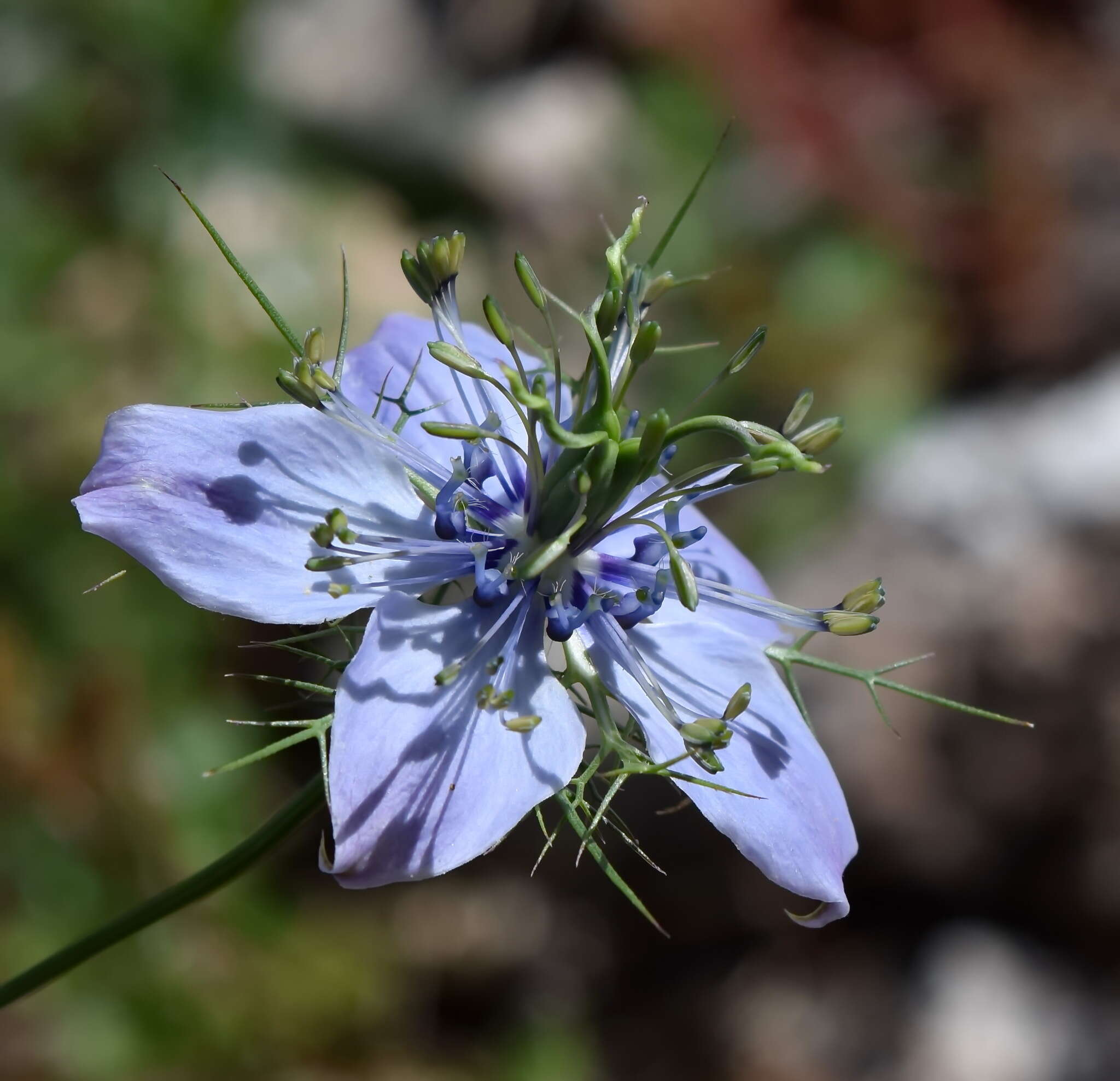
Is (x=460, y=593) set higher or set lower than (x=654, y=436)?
lower

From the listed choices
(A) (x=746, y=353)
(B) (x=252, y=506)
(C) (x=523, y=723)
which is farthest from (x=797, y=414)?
(B) (x=252, y=506)

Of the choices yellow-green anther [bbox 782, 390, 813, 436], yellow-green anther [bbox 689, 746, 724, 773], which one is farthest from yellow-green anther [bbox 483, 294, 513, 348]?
yellow-green anther [bbox 689, 746, 724, 773]

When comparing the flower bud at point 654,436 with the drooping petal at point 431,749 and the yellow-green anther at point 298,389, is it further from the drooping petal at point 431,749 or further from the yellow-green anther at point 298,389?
the yellow-green anther at point 298,389

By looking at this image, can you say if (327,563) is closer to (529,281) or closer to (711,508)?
(529,281)

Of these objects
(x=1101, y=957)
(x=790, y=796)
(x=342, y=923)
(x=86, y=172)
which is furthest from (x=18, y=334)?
(x=1101, y=957)

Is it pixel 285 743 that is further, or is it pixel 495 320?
pixel 495 320

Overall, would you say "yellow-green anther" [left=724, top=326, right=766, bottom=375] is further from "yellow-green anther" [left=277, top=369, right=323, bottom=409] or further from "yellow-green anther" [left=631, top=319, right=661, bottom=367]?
"yellow-green anther" [left=277, top=369, right=323, bottom=409]
